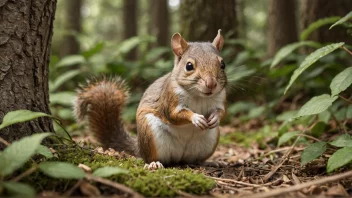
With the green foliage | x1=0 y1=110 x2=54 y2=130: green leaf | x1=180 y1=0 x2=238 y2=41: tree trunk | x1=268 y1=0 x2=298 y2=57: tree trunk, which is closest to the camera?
the green foliage

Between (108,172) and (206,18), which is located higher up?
(206,18)

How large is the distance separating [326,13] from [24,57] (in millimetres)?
4392

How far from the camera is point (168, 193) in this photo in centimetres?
222

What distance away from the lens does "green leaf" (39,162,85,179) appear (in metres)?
1.90

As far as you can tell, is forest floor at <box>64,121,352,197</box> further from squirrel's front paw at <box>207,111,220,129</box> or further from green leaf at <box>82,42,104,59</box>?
green leaf at <box>82,42,104,59</box>

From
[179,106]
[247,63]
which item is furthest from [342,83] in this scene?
[247,63]

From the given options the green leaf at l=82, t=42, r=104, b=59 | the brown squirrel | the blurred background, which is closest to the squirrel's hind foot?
the brown squirrel

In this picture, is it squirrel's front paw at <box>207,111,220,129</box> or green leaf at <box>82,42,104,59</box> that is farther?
green leaf at <box>82,42,104,59</box>

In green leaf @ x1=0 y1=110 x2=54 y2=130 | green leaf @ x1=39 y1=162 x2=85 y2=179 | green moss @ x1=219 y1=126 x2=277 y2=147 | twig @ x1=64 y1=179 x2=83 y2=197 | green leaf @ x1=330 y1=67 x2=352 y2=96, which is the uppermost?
green leaf @ x1=330 y1=67 x2=352 y2=96

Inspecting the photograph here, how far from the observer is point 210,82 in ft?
9.45

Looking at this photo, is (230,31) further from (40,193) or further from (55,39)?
(55,39)

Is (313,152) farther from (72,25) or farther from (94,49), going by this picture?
(72,25)

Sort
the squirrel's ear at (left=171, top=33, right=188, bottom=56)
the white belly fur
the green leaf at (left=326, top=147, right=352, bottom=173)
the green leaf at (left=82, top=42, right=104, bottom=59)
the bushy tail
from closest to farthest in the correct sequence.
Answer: the green leaf at (left=326, top=147, right=352, bottom=173)
the white belly fur
the squirrel's ear at (left=171, top=33, right=188, bottom=56)
the bushy tail
the green leaf at (left=82, top=42, right=104, bottom=59)

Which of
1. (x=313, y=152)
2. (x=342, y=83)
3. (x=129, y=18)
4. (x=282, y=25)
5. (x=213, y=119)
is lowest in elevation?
(x=313, y=152)
